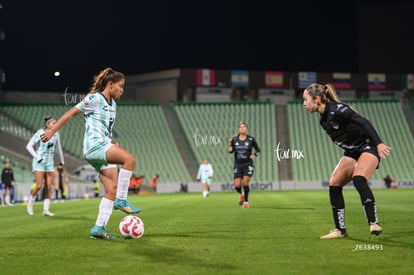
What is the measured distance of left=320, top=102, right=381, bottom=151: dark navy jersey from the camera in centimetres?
872

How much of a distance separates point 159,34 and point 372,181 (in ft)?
77.5

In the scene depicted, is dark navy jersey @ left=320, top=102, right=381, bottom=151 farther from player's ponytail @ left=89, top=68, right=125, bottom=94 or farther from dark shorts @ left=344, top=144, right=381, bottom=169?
player's ponytail @ left=89, top=68, right=125, bottom=94

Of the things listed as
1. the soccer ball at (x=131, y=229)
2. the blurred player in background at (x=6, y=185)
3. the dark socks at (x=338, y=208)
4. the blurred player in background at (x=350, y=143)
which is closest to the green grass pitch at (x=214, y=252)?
the soccer ball at (x=131, y=229)

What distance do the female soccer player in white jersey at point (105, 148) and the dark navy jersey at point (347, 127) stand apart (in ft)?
9.42

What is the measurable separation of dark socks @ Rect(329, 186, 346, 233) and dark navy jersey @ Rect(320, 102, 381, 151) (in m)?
0.71

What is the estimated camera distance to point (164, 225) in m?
11.9

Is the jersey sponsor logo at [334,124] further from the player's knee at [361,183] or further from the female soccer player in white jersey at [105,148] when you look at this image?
the female soccer player in white jersey at [105,148]

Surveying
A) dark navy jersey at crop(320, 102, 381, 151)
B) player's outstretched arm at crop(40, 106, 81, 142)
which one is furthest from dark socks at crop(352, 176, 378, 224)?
player's outstretched arm at crop(40, 106, 81, 142)

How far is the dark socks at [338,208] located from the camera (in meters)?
9.13

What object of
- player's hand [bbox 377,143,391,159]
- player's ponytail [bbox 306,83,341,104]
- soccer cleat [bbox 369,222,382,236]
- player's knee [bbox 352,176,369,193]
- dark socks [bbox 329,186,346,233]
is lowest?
soccer cleat [bbox 369,222,382,236]

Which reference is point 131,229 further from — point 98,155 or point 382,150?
point 382,150

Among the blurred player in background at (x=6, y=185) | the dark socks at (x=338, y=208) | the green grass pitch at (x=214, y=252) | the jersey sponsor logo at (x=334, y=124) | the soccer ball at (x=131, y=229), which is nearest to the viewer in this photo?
the green grass pitch at (x=214, y=252)

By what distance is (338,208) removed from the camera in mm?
9211

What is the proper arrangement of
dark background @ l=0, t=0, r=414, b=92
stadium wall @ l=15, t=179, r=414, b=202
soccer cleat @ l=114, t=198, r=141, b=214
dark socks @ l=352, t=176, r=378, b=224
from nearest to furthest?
dark socks @ l=352, t=176, r=378, b=224 < soccer cleat @ l=114, t=198, r=141, b=214 < stadium wall @ l=15, t=179, r=414, b=202 < dark background @ l=0, t=0, r=414, b=92
